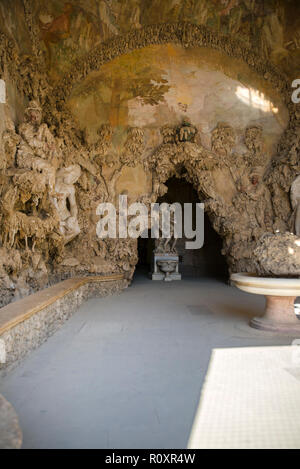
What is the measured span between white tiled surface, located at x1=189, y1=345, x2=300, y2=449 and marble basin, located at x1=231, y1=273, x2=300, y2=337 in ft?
3.10

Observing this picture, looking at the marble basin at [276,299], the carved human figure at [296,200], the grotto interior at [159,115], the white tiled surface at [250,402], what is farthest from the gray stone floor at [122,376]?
the carved human figure at [296,200]

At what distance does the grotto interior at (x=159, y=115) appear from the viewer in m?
10.5

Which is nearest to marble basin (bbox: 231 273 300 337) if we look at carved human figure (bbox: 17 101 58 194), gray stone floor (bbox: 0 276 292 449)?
gray stone floor (bbox: 0 276 292 449)

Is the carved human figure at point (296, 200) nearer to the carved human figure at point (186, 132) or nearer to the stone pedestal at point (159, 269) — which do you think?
the carved human figure at point (186, 132)

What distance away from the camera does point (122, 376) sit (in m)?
3.91

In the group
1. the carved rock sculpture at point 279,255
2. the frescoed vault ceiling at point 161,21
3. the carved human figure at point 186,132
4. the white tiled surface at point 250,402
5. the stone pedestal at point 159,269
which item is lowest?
the stone pedestal at point 159,269

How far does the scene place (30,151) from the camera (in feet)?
25.4

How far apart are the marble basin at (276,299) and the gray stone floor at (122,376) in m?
0.26

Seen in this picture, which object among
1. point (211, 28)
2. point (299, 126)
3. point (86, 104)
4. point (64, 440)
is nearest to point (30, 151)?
point (86, 104)

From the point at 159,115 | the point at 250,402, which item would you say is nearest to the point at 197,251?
the point at 159,115

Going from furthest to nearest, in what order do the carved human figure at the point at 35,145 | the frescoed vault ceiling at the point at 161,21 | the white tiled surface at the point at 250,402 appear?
the frescoed vault ceiling at the point at 161,21
the carved human figure at the point at 35,145
the white tiled surface at the point at 250,402

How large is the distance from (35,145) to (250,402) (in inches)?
270

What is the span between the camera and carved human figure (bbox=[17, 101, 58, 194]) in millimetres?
7531

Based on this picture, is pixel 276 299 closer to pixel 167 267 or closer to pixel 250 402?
pixel 250 402
